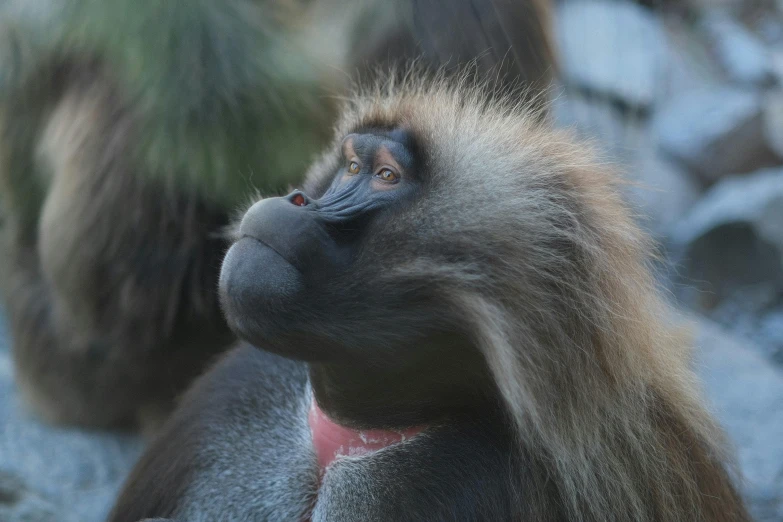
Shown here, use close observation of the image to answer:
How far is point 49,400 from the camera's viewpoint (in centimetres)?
310

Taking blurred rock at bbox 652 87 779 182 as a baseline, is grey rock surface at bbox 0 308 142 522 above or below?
below

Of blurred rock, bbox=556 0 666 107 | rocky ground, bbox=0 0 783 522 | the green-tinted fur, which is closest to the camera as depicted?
the green-tinted fur

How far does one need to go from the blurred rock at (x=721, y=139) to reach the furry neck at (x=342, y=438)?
4542mm

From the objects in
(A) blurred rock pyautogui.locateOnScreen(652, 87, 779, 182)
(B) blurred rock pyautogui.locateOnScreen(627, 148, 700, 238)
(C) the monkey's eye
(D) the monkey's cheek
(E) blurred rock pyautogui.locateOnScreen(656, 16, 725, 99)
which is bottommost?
(D) the monkey's cheek

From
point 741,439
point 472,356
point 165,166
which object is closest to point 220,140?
point 165,166

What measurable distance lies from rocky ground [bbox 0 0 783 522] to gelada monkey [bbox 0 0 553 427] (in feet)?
0.94

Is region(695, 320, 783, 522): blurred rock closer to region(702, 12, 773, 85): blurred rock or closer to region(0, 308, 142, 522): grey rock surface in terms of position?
region(0, 308, 142, 522): grey rock surface

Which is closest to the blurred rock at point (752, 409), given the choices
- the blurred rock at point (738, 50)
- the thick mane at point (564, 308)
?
the thick mane at point (564, 308)

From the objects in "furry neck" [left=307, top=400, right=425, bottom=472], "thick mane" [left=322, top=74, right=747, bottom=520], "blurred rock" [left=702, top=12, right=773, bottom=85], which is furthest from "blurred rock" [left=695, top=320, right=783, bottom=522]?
"blurred rock" [left=702, top=12, right=773, bottom=85]

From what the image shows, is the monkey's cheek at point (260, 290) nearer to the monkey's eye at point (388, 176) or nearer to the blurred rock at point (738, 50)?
the monkey's eye at point (388, 176)

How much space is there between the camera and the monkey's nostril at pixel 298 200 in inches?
64.9

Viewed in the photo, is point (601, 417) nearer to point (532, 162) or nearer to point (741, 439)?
point (532, 162)

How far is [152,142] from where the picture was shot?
8.05ft

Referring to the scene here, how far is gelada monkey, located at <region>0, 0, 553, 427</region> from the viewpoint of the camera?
233 cm
